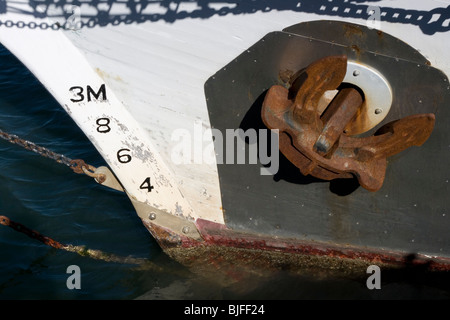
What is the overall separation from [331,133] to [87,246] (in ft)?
7.97

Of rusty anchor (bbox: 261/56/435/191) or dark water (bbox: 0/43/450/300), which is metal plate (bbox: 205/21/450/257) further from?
dark water (bbox: 0/43/450/300)

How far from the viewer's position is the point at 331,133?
2.93 meters

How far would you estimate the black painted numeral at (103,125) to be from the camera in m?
3.29

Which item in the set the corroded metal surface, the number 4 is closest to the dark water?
the corroded metal surface

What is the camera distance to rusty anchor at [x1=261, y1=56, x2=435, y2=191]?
282 cm

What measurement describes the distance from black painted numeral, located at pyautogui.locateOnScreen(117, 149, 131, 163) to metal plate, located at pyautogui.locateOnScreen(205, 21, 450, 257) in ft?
1.96

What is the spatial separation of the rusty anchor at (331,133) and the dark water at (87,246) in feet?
4.15

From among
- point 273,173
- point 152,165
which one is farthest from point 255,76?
point 152,165

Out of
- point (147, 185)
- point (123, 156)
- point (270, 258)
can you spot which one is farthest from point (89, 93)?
point (270, 258)

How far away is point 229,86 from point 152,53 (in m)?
0.47

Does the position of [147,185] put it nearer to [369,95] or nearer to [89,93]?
[89,93]

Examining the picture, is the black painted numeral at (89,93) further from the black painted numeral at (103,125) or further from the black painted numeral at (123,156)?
the black painted numeral at (123,156)
